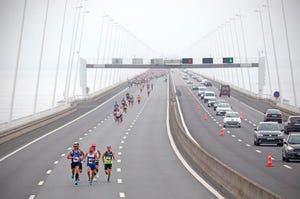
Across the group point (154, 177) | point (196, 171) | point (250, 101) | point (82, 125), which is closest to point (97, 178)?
point (154, 177)

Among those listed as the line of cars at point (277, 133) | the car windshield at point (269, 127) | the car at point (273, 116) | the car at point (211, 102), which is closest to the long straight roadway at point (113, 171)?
the line of cars at point (277, 133)

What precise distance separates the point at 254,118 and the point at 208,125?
11.8 meters

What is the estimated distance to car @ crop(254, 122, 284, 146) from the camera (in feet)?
141

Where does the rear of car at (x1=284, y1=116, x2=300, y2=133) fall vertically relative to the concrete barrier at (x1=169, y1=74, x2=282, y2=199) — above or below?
above

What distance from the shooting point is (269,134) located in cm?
4303

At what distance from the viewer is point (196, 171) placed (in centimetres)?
3083

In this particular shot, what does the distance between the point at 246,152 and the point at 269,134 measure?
3.52 m

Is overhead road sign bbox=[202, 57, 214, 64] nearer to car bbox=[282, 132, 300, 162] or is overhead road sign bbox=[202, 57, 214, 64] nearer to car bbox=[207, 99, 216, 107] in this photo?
car bbox=[207, 99, 216, 107]

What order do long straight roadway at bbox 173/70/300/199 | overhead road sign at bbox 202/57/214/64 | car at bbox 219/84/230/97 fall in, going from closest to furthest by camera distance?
long straight roadway at bbox 173/70/300/199 < car at bbox 219/84/230/97 < overhead road sign at bbox 202/57/214/64

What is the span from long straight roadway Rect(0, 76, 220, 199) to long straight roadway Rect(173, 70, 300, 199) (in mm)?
2195

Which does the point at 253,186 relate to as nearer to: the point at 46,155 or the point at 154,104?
the point at 46,155

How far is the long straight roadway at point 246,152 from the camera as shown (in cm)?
2672

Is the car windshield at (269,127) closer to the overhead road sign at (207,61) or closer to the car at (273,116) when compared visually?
the car at (273,116)

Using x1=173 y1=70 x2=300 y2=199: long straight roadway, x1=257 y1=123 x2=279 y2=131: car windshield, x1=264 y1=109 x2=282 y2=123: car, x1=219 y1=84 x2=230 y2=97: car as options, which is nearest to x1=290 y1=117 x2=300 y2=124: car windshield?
x1=173 y1=70 x2=300 y2=199: long straight roadway
